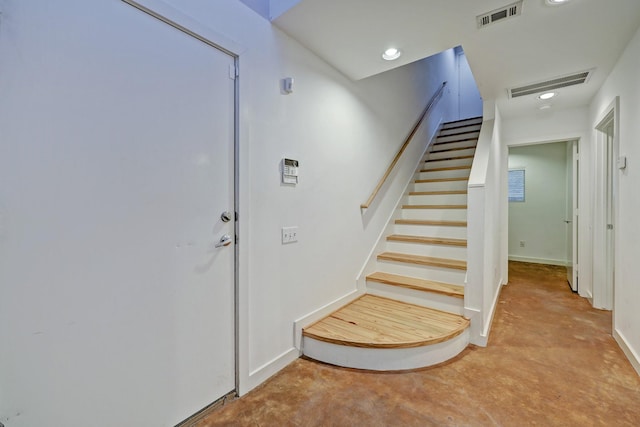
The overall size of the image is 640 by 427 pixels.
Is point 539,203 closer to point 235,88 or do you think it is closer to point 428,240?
point 428,240

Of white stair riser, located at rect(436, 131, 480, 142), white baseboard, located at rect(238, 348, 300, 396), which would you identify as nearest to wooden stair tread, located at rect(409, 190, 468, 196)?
white stair riser, located at rect(436, 131, 480, 142)

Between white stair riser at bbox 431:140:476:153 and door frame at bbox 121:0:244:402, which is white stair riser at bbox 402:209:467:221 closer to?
white stair riser at bbox 431:140:476:153

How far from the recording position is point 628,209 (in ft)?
6.75

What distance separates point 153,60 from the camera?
1312 mm

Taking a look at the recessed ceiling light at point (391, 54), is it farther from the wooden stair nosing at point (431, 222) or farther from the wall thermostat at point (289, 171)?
the wooden stair nosing at point (431, 222)

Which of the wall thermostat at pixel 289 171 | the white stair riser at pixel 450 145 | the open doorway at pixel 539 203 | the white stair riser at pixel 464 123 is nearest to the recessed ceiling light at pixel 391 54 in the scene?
the wall thermostat at pixel 289 171

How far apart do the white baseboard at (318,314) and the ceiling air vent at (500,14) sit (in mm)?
2325

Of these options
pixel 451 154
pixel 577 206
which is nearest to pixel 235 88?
pixel 451 154

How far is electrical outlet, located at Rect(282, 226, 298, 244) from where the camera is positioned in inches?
77.2

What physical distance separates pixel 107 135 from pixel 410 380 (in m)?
2.17

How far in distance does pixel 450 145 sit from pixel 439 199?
146 cm

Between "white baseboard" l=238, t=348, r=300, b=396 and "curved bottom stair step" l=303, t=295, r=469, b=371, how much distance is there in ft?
0.42

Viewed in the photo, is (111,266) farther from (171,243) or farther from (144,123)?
(144,123)

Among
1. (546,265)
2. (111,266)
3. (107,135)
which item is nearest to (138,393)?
(111,266)
